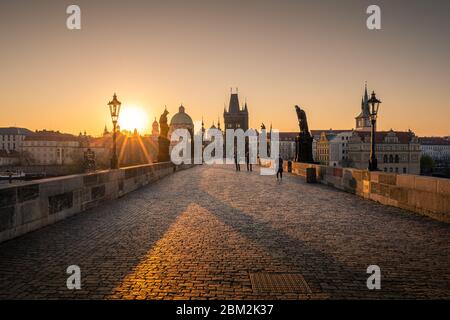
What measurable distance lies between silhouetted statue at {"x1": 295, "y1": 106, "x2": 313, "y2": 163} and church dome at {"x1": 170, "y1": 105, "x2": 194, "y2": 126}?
4256 inches

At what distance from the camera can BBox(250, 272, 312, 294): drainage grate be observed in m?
3.94

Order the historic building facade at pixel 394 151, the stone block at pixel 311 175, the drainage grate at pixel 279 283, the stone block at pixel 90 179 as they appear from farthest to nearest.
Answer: the historic building facade at pixel 394 151
the stone block at pixel 311 175
the stone block at pixel 90 179
the drainage grate at pixel 279 283

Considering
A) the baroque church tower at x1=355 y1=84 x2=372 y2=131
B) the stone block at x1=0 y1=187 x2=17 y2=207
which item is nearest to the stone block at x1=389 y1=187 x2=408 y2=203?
the stone block at x1=0 y1=187 x2=17 y2=207

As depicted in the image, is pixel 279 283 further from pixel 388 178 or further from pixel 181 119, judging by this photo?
pixel 181 119

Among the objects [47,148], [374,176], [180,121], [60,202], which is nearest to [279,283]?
[60,202]

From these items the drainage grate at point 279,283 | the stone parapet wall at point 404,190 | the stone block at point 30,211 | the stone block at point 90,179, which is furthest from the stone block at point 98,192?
the stone parapet wall at point 404,190

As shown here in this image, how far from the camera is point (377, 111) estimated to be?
13.8m

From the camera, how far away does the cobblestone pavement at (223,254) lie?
156 inches

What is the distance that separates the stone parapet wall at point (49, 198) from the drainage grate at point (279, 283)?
4.39 metres

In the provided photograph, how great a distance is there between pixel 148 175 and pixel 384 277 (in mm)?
15500

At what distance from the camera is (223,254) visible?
5.29 meters

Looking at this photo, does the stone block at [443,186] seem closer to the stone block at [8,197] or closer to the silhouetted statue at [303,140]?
the stone block at [8,197]

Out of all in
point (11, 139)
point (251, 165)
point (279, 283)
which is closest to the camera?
point (279, 283)

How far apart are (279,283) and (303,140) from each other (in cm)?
2267
